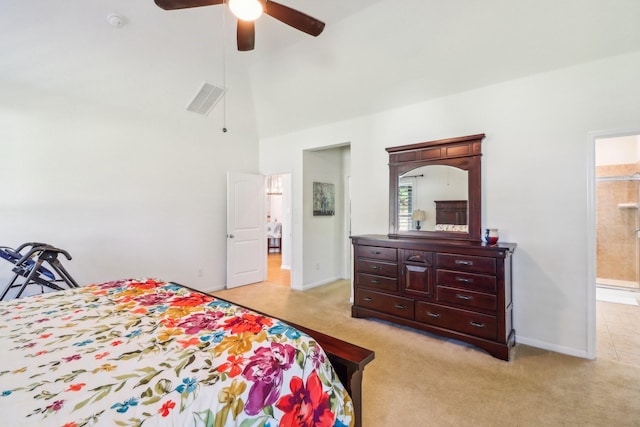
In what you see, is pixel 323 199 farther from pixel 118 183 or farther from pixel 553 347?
pixel 553 347

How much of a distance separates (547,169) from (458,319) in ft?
5.46

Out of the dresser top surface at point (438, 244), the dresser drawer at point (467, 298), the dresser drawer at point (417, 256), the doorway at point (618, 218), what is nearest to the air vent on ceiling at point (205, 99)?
the dresser top surface at point (438, 244)

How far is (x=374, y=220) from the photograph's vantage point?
4.04 m

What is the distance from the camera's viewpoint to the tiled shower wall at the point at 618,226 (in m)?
4.82

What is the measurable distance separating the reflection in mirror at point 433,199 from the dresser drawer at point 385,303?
874mm

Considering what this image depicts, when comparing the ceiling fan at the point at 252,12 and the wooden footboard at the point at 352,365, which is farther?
the ceiling fan at the point at 252,12

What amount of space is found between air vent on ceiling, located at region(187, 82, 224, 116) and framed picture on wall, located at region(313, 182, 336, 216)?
197 centimetres

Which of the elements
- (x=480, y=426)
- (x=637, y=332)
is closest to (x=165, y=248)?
(x=480, y=426)

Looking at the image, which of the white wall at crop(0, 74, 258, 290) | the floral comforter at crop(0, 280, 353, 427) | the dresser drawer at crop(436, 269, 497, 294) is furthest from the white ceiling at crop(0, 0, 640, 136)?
the floral comforter at crop(0, 280, 353, 427)

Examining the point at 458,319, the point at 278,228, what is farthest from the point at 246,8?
the point at 278,228

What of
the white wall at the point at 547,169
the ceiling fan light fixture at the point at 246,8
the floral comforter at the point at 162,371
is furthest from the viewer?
the white wall at the point at 547,169

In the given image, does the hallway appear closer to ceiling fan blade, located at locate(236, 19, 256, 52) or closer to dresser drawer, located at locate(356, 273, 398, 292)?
dresser drawer, located at locate(356, 273, 398, 292)

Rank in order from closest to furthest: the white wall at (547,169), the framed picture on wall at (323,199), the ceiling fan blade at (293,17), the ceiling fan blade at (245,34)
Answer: the ceiling fan blade at (293,17), the ceiling fan blade at (245,34), the white wall at (547,169), the framed picture on wall at (323,199)

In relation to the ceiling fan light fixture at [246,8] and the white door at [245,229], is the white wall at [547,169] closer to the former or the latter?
the ceiling fan light fixture at [246,8]
